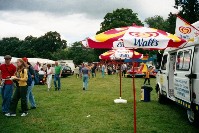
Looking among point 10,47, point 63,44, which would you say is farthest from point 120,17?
point 10,47

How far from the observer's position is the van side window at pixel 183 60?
8512mm

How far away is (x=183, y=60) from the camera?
9.12 m

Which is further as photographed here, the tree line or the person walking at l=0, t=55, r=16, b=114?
the tree line

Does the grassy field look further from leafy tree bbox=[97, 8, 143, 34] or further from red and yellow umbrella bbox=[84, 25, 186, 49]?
leafy tree bbox=[97, 8, 143, 34]

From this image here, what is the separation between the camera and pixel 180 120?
31.6 ft

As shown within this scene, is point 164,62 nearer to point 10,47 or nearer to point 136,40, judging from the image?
point 136,40

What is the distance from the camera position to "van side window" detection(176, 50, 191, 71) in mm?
8512

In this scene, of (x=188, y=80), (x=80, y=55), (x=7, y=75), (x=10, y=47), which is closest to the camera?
(x=188, y=80)

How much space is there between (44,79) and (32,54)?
64.5 m

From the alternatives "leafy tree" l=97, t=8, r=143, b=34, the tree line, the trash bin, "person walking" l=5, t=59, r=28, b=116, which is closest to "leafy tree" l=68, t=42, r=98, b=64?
the tree line

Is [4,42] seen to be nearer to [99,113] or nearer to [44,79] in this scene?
[44,79]

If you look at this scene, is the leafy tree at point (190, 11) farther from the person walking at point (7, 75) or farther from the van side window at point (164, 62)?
the person walking at point (7, 75)

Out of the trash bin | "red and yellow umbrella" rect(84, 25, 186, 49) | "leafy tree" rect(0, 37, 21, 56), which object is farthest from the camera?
"leafy tree" rect(0, 37, 21, 56)

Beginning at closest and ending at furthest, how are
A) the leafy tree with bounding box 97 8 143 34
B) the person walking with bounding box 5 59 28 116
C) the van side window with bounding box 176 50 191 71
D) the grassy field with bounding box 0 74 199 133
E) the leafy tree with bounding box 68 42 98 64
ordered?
the grassy field with bounding box 0 74 199 133, the van side window with bounding box 176 50 191 71, the person walking with bounding box 5 59 28 116, the leafy tree with bounding box 97 8 143 34, the leafy tree with bounding box 68 42 98 64
